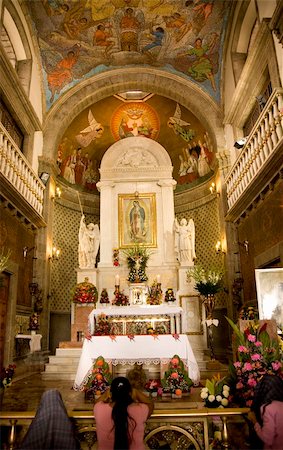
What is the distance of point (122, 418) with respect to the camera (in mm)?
2998

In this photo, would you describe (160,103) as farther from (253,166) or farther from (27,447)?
(27,447)

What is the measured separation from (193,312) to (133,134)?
8896 mm

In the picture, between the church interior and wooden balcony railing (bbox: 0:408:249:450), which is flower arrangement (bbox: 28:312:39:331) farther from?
wooden balcony railing (bbox: 0:408:249:450)

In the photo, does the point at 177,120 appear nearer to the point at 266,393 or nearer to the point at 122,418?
the point at 266,393

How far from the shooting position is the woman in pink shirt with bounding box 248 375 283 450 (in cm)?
295

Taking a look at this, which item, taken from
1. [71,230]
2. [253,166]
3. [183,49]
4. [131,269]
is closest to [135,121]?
[183,49]

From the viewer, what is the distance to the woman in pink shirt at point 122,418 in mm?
3002

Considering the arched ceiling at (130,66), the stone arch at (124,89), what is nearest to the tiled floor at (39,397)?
the stone arch at (124,89)

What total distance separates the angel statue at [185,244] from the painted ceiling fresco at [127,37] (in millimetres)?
5555

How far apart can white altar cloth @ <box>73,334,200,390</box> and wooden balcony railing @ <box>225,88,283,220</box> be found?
4323mm

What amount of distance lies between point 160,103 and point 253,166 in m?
A: 7.92

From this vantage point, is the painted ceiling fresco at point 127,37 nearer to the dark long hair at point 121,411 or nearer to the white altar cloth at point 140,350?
the white altar cloth at point 140,350

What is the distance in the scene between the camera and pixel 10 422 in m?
3.53

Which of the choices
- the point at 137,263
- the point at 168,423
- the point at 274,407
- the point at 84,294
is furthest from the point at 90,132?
the point at 274,407
